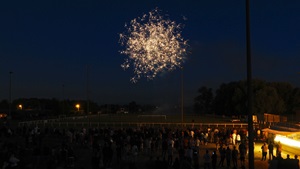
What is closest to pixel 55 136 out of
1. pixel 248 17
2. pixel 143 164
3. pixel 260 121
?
pixel 143 164

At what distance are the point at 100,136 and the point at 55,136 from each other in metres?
4.09

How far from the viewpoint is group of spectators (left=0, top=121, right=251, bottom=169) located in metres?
17.5

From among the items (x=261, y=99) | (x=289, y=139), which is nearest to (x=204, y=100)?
(x=261, y=99)

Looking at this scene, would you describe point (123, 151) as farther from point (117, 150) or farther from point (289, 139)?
point (289, 139)

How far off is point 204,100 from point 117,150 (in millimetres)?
133667

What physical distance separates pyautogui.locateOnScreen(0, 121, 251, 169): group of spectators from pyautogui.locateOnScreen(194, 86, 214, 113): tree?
11863 cm

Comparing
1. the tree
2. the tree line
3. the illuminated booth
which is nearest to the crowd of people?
the illuminated booth

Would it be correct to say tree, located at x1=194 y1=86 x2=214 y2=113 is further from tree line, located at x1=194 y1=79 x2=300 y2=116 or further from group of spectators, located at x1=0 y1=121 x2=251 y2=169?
group of spectators, located at x1=0 y1=121 x2=251 y2=169

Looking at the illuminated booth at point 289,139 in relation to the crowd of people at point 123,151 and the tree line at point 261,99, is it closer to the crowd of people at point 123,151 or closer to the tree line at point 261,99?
the crowd of people at point 123,151

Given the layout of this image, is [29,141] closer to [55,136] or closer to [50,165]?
[55,136]

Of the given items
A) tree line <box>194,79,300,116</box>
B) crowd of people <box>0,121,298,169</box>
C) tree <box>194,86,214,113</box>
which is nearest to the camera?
crowd of people <box>0,121,298,169</box>

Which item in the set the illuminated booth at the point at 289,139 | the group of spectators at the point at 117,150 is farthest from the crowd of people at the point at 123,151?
the illuminated booth at the point at 289,139

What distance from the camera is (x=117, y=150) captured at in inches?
832

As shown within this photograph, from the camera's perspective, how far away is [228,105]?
278ft
